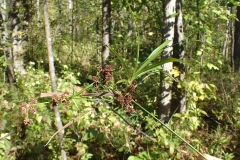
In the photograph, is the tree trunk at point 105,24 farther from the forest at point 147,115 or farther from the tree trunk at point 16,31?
the tree trunk at point 16,31

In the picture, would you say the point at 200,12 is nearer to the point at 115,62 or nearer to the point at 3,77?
the point at 115,62

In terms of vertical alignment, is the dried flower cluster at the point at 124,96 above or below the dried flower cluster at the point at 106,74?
below

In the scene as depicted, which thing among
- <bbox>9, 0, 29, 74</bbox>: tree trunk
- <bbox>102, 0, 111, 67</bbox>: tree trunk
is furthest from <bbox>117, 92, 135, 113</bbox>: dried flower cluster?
<bbox>9, 0, 29, 74</bbox>: tree trunk

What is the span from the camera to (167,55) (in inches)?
134

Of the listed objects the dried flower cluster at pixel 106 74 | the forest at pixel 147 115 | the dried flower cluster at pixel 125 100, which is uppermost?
the dried flower cluster at pixel 106 74

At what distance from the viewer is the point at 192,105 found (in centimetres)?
333

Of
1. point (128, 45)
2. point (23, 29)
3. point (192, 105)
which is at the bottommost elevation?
point (192, 105)

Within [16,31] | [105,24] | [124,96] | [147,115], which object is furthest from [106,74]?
[16,31]

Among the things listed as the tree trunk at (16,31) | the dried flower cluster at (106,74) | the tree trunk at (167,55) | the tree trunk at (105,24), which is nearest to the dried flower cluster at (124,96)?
the dried flower cluster at (106,74)

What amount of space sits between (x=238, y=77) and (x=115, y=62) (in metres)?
2.76

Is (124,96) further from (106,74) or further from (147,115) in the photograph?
(147,115)

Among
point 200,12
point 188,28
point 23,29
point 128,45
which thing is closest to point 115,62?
point 128,45

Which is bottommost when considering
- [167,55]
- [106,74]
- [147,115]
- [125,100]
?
[147,115]

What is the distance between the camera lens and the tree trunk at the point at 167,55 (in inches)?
128
